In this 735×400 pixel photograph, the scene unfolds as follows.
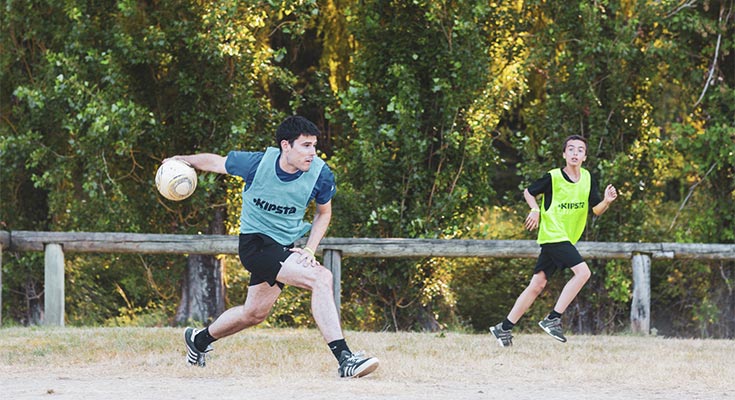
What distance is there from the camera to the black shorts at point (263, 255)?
24.3 feet

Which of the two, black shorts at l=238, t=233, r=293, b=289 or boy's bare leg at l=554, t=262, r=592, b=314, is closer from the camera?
black shorts at l=238, t=233, r=293, b=289

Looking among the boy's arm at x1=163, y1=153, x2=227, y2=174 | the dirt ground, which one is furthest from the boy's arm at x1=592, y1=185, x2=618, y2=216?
the boy's arm at x1=163, y1=153, x2=227, y2=174

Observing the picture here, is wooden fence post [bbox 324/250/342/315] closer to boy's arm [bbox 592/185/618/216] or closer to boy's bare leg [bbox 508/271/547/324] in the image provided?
boy's bare leg [bbox 508/271/547/324]

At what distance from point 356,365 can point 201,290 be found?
7.06 meters

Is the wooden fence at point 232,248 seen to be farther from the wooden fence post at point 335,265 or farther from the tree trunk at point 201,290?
the tree trunk at point 201,290

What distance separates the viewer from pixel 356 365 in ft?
23.9

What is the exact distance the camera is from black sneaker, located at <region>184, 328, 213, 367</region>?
26.7 feet

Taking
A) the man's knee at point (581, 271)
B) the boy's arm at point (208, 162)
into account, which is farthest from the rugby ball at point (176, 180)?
the man's knee at point (581, 271)

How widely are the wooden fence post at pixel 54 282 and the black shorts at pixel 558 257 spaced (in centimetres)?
516

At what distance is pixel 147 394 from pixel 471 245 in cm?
563

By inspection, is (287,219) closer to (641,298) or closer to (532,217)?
(532,217)

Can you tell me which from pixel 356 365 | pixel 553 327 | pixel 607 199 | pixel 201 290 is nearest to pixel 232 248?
pixel 201 290

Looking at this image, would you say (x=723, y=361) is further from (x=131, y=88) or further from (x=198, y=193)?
(x=131, y=88)

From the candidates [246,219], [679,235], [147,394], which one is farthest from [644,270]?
[147,394]
